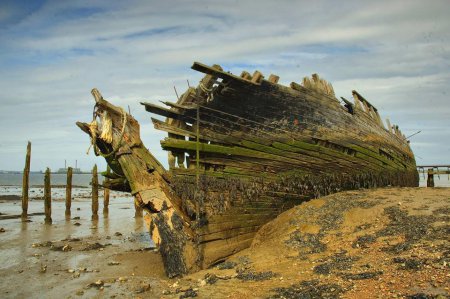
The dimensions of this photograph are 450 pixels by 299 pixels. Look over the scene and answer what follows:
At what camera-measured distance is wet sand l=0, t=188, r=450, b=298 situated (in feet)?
20.7

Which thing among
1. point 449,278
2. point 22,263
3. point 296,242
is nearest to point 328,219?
point 296,242

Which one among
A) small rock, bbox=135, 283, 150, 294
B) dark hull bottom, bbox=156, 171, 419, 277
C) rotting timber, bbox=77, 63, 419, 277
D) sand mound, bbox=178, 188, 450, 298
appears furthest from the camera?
rotting timber, bbox=77, 63, 419, 277

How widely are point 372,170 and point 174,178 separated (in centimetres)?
683

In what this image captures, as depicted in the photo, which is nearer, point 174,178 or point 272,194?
point 174,178

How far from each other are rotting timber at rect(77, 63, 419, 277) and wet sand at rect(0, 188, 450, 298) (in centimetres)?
52

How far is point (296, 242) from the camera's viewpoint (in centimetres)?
848

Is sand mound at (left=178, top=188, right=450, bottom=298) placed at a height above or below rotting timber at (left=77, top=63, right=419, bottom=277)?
below

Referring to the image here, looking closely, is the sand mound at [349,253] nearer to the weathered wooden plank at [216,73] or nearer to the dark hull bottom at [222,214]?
the dark hull bottom at [222,214]

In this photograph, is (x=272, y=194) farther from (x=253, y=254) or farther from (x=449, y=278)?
(x=449, y=278)

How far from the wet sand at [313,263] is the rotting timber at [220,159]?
516mm

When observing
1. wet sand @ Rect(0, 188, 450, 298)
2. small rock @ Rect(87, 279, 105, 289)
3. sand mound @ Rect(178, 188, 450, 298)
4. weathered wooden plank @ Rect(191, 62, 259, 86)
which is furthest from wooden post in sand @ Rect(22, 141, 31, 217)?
sand mound @ Rect(178, 188, 450, 298)

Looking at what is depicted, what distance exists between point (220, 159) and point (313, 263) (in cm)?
305

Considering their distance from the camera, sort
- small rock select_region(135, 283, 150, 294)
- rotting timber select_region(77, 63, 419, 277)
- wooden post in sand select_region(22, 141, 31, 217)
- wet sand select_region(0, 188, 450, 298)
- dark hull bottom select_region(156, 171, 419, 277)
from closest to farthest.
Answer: wet sand select_region(0, 188, 450, 298)
small rock select_region(135, 283, 150, 294)
dark hull bottom select_region(156, 171, 419, 277)
rotting timber select_region(77, 63, 419, 277)
wooden post in sand select_region(22, 141, 31, 217)

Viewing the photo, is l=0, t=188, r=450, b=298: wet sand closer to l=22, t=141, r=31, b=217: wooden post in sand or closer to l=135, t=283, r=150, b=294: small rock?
l=135, t=283, r=150, b=294: small rock
